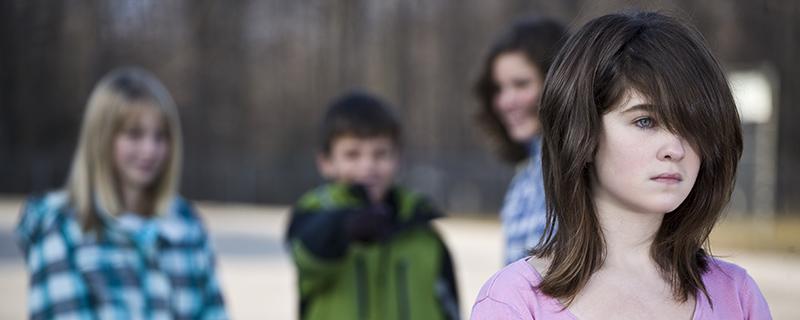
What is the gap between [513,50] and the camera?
235 centimetres

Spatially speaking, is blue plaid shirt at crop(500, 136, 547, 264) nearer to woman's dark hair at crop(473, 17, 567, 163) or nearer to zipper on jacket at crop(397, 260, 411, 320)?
woman's dark hair at crop(473, 17, 567, 163)

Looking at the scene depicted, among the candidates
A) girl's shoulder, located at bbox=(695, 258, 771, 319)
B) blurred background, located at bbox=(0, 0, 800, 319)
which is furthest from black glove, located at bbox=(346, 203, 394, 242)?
blurred background, located at bbox=(0, 0, 800, 319)

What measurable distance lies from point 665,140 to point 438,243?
5.79 ft

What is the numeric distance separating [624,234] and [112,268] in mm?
1888

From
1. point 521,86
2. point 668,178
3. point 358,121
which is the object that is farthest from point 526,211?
point 358,121

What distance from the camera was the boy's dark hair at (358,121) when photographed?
9.52ft

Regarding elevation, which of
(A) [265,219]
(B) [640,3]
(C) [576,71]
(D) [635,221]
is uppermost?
(B) [640,3]

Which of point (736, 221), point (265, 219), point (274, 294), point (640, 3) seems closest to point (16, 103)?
point (265, 219)

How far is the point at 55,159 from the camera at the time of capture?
18.9 metres

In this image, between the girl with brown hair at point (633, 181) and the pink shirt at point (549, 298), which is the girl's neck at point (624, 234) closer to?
the girl with brown hair at point (633, 181)

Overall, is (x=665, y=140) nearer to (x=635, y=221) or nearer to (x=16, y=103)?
(x=635, y=221)

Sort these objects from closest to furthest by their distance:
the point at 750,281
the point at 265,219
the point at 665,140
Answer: the point at 665,140 → the point at 750,281 → the point at 265,219

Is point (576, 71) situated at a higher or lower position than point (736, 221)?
higher

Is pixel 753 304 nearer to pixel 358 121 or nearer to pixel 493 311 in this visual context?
pixel 493 311
